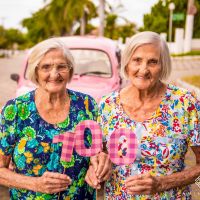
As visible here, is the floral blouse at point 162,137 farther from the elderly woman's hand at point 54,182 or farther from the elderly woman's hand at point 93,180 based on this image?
the elderly woman's hand at point 54,182

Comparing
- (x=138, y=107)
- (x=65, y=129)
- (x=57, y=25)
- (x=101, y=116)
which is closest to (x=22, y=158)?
(x=65, y=129)

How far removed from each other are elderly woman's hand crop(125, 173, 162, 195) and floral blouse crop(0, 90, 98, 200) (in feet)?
1.42

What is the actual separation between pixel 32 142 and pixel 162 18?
4139cm

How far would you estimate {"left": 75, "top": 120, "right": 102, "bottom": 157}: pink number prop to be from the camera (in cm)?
221

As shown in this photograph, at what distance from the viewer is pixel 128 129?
2.21 m

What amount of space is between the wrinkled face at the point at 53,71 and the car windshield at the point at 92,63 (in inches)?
171

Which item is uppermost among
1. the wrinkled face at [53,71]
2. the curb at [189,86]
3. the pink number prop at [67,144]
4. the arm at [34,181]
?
the wrinkled face at [53,71]

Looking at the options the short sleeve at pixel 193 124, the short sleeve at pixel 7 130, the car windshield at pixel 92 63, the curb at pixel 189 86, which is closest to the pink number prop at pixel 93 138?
the short sleeve at pixel 7 130

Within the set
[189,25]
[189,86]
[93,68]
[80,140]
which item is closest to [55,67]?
[80,140]

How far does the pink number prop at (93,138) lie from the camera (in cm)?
221

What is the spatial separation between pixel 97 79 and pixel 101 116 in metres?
4.34

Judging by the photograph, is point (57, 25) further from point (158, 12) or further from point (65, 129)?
point (65, 129)

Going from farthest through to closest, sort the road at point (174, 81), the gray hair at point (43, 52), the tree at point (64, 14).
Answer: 1. the tree at point (64, 14)
2. the road at point (174, 81)
3. the gray hair at point (43, 52)

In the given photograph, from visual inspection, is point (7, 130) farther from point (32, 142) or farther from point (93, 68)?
point (93, 68)
